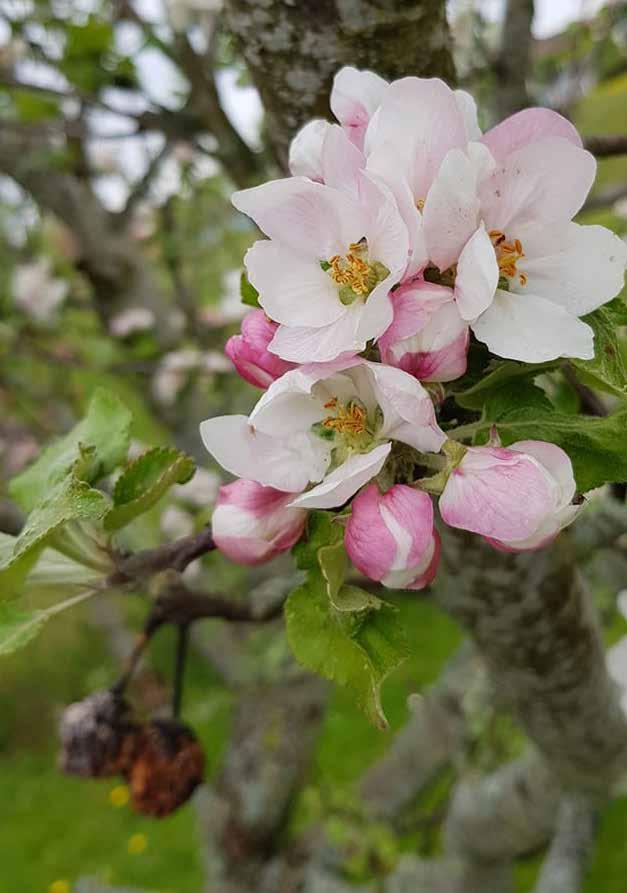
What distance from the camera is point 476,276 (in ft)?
1.46

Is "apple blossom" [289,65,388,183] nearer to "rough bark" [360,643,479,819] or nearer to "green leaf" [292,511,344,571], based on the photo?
"green leaf" [292,511,344,571]

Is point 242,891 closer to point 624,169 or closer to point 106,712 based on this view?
point 106,712

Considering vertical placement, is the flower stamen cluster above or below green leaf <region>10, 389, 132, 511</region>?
above

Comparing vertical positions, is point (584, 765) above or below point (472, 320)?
below

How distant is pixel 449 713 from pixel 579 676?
93 cm

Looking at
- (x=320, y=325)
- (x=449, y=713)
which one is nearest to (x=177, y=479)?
(x=320, y=325)

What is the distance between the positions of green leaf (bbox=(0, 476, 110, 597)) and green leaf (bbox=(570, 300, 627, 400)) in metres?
0.28

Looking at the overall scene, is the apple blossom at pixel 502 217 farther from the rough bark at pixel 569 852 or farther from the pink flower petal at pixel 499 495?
the rough bark at pixel 569 852

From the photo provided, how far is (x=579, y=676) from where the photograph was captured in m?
1.05

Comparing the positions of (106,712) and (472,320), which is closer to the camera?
(472,320)

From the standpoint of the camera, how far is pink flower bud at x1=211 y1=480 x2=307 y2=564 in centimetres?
54

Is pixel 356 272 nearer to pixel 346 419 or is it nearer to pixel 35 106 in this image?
pixel 346 419

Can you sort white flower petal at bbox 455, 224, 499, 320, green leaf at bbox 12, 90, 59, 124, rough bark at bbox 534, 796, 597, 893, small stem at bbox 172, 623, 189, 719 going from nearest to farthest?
white flower petal at bbox 455, 224, 499, 320 → small stem at bbox 172, 623, 189, 719 → rough bark at bbox 534, 796, 597, 893 → green leaf at bbox 12, 90, 59, 124

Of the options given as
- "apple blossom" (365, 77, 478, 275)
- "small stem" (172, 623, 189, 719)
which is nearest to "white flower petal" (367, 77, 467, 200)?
"apple blossom" (365, 77, 478, 275)
